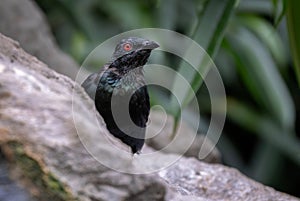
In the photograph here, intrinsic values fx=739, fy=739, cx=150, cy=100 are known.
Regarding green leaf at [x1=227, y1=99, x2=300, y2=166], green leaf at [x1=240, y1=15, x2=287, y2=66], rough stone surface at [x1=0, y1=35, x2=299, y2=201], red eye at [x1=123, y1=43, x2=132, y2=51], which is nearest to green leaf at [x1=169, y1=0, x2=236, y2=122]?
red eye at [x1=123, y1=43, x2=132, y2=51]

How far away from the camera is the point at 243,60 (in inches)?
115

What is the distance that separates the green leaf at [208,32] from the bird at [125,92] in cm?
27

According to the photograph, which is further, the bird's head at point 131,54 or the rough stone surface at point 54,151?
the bird's head at point 131,54

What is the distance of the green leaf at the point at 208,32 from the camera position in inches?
66.6

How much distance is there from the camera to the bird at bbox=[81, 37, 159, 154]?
1.38m

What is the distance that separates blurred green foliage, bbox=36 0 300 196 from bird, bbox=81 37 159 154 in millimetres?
1215

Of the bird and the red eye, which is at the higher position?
the red eye

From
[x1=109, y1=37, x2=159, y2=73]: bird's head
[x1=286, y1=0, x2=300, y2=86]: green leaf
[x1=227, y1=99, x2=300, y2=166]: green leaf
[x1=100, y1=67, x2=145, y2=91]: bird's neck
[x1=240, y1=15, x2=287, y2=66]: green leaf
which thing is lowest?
[x1=227, y1=99, x2=300, y2=166]: green leaf

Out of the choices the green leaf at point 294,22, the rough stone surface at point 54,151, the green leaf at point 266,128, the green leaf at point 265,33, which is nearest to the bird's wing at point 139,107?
the rough stone surface at point 54,151

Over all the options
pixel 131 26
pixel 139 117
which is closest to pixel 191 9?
pixel 131 26

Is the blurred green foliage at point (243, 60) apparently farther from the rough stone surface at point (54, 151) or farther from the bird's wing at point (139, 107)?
the rough stone surface at point (54, 151)

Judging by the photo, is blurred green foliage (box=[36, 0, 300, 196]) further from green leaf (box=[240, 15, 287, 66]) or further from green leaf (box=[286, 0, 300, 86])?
green leaf (box=[286, 0, 300, 86])

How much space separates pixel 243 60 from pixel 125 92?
1600 millimetres

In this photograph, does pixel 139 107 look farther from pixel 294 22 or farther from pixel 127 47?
pixel 294 22
